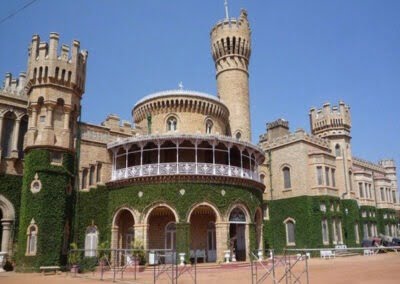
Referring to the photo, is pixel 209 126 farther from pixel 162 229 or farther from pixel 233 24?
pixel 233 24

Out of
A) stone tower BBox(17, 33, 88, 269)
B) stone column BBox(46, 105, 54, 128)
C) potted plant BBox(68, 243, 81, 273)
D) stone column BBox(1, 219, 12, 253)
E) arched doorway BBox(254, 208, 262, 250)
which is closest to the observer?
potted plant BBox(68, 243, 81, 273)

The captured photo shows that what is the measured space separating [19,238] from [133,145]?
10.2m

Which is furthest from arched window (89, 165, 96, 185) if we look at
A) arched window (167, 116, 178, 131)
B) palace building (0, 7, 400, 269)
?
arched window (167, 116, 178, 131)

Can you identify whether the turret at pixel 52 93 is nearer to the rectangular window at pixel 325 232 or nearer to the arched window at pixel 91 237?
the arched window at pixel 91 237

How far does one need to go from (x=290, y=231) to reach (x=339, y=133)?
13.4m

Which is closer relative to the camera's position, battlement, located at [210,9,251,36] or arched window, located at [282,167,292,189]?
arched window, located at [282,167,292,189]

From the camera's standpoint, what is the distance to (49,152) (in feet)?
85.7

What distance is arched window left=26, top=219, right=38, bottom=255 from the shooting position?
24208 millimetres

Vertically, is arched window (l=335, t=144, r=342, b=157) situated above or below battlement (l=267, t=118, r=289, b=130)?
below

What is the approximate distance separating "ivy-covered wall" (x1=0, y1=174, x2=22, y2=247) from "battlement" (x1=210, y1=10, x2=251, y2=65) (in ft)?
89.0

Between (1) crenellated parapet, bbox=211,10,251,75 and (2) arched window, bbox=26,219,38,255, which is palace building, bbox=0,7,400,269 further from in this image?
(1) crenellated parapet, bbox=211,10,251,75

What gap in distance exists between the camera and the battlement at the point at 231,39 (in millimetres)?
44438

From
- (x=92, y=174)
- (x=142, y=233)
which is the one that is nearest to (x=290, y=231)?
(x=142, y=233)

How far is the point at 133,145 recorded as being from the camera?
2991cm
